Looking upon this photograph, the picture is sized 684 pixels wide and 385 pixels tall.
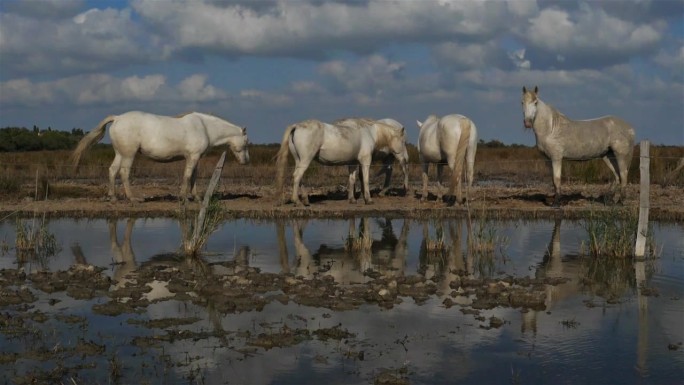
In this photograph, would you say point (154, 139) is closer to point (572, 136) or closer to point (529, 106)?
point (529, 106)

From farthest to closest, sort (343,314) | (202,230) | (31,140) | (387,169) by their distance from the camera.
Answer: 1. (31,140)
2. (387,169)
3. (202,230)
4. (343,314)

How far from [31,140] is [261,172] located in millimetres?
20997

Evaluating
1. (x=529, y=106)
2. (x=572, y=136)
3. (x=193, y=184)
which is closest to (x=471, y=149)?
(x=529, y=106)

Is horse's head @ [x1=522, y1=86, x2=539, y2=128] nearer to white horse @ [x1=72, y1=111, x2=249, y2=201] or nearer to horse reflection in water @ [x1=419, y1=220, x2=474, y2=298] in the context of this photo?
horse reflection in water @ [x1=419, y1=220, x2=474, y2=298]

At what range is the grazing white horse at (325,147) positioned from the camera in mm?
16656

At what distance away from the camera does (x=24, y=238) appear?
38.5 ft

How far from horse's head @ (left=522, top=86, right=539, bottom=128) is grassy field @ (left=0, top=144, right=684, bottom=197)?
14.9ft

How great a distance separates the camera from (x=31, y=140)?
4359cm

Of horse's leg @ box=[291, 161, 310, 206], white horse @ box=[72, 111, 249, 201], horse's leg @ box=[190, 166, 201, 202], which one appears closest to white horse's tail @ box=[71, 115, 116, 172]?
white horse @ box=[72, 111, 249, 201]

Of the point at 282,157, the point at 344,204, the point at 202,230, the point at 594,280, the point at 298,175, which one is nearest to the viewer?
the point at 594,280

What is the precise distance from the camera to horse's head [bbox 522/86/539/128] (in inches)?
645

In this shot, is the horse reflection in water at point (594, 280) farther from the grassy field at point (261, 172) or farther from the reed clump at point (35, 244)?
the grassy field at point (261, 172)

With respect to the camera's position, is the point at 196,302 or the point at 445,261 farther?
the point at 445,261

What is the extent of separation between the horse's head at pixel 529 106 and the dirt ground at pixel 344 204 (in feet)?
6.44
